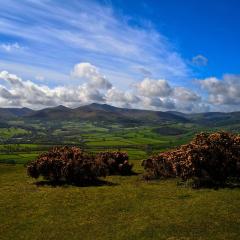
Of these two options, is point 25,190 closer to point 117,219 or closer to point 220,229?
point 117,219

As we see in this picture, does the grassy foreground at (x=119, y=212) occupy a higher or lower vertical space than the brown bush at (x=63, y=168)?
lower

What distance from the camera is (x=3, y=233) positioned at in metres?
30.4

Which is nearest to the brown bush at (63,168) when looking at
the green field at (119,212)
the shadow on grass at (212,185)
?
the green field at (119,212)

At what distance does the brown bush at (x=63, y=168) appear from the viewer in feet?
163

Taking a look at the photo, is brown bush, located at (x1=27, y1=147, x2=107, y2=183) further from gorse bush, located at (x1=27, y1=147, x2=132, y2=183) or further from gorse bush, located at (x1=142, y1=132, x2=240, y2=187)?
gorse bush, located at (x1=142, y1=132, x2=240, y2=187)

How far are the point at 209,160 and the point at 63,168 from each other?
1781cm

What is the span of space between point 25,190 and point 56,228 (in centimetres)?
1585

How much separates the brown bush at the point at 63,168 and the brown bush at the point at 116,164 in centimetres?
731

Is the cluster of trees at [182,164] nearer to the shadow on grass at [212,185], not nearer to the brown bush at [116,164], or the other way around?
the shadow on grass at [212,185]

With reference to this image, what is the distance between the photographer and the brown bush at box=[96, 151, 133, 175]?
5972cm

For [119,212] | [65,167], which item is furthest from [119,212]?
[65,167]

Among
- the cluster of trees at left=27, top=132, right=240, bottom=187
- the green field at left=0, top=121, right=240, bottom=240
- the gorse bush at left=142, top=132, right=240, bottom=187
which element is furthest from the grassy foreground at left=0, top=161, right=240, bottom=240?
the cluster of trees at left=27, top=132, right=240, bottom=187

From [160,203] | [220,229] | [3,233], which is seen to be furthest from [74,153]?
[220,229]

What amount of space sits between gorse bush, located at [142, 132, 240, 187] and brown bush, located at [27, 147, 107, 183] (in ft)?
36.6
